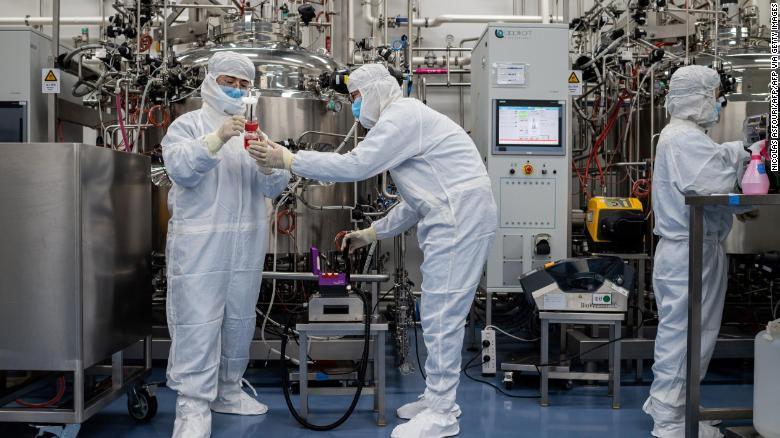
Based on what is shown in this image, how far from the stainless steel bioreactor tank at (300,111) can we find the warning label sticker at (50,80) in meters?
0.63

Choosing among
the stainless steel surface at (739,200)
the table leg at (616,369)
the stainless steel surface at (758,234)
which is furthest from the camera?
the stainless steel surface at (758,234)

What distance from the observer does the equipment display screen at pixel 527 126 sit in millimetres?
3350

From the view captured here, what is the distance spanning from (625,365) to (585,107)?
1616 millimetres

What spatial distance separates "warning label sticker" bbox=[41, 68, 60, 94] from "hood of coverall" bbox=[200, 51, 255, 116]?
1349 millimetres

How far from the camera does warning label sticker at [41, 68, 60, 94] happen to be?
345cm

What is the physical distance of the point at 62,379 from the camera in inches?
101

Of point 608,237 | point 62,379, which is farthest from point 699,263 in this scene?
point 62,379

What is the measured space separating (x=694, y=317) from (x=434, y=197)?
3.04ft

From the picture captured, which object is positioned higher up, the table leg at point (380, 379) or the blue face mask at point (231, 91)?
the blue face mask at point (231, 91)

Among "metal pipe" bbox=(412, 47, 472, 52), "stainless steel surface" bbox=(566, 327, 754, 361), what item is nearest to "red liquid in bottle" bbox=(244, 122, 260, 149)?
"stainless steel surface" bbox=(566, 327, 754, 361)

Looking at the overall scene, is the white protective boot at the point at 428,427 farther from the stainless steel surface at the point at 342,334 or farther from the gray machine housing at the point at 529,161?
the gray machine housing at the point at 529,161

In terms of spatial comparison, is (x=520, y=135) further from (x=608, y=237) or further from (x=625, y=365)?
Answer: (x=625, y=365)

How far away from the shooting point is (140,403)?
102 inches

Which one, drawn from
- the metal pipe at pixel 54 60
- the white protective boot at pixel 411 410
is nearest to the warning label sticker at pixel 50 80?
the metal pipe at pixel 54 60
